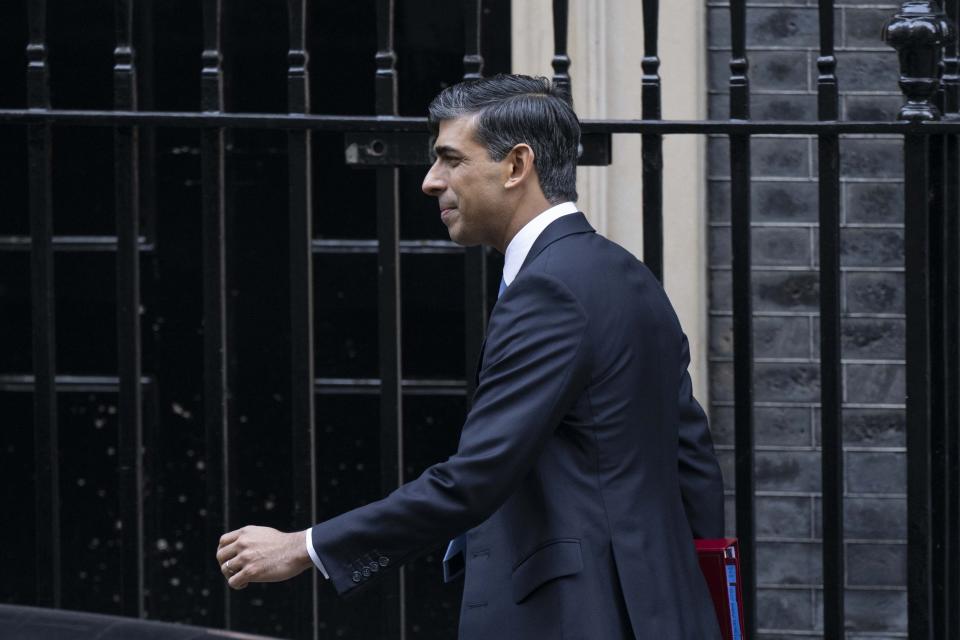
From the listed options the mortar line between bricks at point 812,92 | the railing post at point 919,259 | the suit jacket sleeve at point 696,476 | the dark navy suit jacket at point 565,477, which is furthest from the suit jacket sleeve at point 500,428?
the mortar line between bricks at point 812,92

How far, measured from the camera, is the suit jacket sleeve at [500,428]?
8.16 ft

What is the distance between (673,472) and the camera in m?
2.68

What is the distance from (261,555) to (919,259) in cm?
166

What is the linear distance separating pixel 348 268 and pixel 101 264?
2.52 feet

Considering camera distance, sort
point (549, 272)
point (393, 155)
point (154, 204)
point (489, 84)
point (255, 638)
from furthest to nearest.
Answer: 1. point (154, 204)
2. point (393, 155)
3. point (489, 84)
4. point (549, 272)
5. point (255, 638)

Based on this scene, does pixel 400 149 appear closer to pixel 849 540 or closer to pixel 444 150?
pixel 444 150

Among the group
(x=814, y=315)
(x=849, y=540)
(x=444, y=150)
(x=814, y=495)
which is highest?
(x=444, y=150)

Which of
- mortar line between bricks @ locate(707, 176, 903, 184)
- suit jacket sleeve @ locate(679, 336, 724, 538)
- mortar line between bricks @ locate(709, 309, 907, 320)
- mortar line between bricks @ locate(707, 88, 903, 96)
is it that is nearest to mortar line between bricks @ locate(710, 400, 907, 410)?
mortar line between bricks @ locate(709, 309, 907, 320)

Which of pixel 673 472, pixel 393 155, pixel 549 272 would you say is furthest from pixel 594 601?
pixel 393 155

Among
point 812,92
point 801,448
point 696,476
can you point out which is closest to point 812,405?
point 801,448

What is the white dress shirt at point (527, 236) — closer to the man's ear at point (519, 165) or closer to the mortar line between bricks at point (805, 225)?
the man's ear at point (519, 165)

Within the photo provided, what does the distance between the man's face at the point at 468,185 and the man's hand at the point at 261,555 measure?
591mm

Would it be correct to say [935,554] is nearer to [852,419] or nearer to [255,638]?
[852,419]

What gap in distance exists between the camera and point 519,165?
2.71 metres
